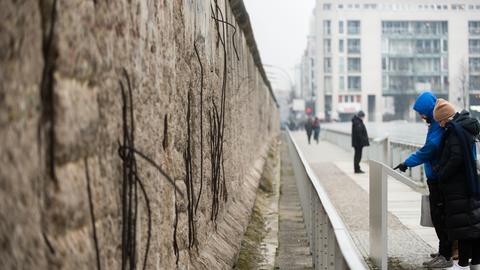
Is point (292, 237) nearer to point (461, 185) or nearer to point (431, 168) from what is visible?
point (431, 168)

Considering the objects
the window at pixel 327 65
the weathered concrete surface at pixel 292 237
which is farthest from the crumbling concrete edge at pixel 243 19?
the window at pixel 327 65

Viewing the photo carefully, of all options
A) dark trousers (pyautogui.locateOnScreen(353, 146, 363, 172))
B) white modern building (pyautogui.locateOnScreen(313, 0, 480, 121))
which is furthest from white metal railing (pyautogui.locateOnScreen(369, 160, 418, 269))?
white modern building (pyautogui.locateOnScreen(313, 0, 480, 121))

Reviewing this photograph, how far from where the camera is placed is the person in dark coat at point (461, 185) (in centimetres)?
648

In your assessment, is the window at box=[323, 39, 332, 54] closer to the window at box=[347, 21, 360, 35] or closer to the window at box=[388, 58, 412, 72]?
the window at box=[347, 21, 360, 35]

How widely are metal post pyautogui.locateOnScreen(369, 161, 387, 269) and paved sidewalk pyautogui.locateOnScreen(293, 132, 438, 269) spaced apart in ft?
1.79

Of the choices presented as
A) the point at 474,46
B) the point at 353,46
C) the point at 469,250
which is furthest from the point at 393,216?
the point at 353,46

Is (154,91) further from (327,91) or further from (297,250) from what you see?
(327,91)

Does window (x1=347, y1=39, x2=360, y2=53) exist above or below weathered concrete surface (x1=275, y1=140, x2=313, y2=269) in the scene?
above

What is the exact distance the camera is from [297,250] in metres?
8.02

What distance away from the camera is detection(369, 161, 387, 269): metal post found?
20.9 ft

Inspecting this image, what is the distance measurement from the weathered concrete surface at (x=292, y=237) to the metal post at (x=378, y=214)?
72cm

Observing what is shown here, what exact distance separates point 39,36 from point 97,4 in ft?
1.71

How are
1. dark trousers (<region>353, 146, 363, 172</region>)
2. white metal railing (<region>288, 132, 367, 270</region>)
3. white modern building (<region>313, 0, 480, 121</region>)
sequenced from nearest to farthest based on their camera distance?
white metal railing (<region>288, 132, 367, 270</region>), dark trousers (<region>353, 146, 363, 172</region>), white modern building (<region>313, 0, 480, 121</region>)

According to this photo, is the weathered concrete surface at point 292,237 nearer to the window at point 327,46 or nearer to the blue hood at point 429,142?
the blue hood at point 429,142
